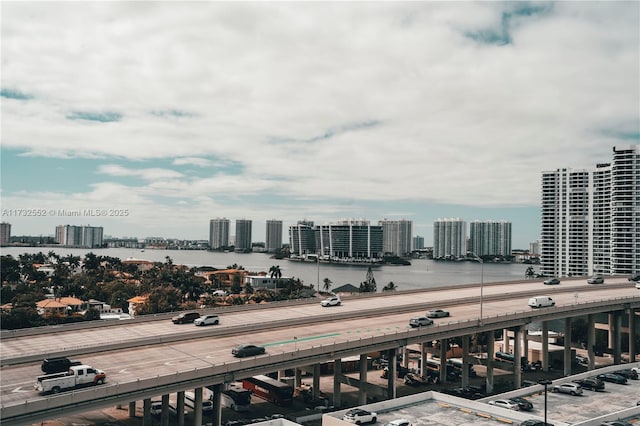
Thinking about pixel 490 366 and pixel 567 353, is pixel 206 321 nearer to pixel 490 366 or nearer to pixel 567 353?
pixel 490 366

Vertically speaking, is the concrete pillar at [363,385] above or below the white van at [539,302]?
below

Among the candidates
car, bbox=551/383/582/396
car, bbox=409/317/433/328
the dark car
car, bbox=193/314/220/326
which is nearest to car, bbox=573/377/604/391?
car, bbox=551/383/582/396

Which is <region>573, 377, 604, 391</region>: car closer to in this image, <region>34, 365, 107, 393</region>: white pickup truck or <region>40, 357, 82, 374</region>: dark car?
<region>34, 365, 107, 393</region>: white pickup truck

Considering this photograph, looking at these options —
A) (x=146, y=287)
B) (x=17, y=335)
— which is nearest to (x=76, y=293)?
(x=146, y=287)

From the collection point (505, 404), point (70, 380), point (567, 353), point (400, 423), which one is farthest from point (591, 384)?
point (70, 380)

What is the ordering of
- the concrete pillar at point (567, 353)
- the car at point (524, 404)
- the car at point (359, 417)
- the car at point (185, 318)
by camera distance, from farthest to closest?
the concrete pillar at point (567, 353) → the car at point (185, 318) → the car at point (524, 404) → the car at point (359, 417)

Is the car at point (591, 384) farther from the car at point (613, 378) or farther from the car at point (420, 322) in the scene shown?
the car at point (420, 322)

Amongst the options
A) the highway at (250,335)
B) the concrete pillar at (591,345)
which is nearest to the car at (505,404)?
the highway at (250,335)
